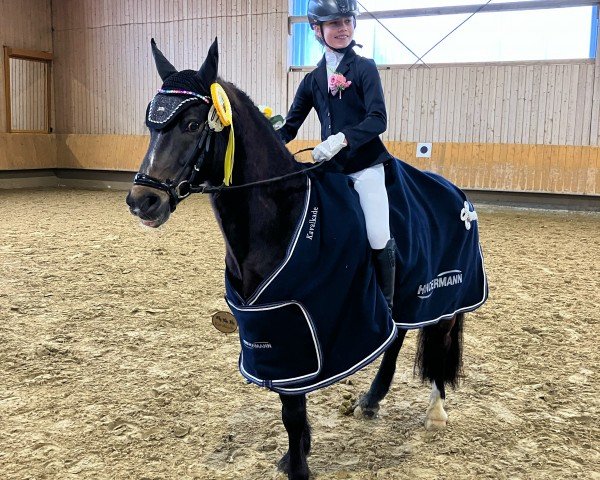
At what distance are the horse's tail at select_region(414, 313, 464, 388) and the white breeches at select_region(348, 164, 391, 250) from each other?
0.86m

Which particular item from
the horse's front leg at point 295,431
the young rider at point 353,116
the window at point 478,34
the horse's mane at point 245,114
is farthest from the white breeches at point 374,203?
the window at point 478,34

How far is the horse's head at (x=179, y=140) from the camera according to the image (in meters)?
1.87

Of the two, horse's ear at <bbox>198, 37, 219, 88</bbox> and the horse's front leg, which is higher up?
horse's ear at <bbox>198, 37, 219, 88</bbox>

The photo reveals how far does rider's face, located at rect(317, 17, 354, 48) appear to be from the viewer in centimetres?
233

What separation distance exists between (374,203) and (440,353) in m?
1.04

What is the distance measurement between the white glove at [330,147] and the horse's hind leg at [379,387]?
116 cm

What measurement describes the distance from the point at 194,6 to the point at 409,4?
16.7 ft

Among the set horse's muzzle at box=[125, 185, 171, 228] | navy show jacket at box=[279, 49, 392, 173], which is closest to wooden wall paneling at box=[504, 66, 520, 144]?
navy show jacket at box=[279, 49, 392, 173]

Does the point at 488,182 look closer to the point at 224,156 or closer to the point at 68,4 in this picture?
the point at 224,156

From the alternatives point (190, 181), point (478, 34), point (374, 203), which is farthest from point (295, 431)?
point (478, 34)

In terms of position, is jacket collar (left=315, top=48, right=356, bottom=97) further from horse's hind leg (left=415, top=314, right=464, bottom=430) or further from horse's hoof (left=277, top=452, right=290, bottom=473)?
horse's hoof (left=277, top=452, right=290, bottom=473)

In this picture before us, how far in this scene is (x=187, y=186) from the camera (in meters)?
1.95

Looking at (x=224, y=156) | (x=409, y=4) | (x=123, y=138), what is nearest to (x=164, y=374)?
(x=224, y=156)

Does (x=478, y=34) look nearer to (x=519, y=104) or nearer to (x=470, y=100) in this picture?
(x=470, y=100)
